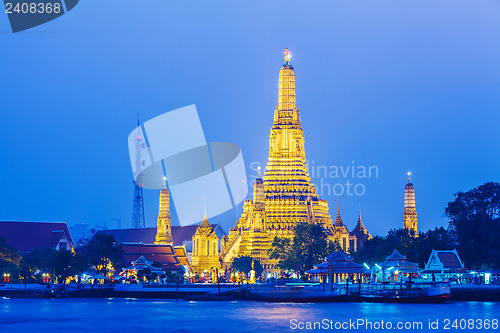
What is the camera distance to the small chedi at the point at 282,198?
169250 millimetres

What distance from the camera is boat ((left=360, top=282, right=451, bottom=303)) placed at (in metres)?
110

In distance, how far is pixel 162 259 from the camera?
165 meters

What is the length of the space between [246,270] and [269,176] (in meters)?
20.2

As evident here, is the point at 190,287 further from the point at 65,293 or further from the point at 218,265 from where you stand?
the point at 218,265

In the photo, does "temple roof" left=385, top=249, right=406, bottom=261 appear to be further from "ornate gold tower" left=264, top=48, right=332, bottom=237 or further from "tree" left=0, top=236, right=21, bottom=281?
"tree" left=0, top=236, right=21, bottom=281

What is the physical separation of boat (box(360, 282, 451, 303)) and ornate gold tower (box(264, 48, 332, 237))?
57.4 m

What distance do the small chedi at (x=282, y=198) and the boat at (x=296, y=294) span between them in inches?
1936

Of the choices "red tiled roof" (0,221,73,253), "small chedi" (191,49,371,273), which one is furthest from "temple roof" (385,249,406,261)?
"red tiled roof" (0,221,73,253)

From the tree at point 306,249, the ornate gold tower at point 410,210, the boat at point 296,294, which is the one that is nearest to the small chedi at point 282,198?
the ornate gold tower at point 410,210

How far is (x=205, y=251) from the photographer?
172875 millimetres

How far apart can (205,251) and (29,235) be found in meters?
28.6

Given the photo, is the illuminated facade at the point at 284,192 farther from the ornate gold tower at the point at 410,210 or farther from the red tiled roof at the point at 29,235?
the red tiled roof at the point at 29,235

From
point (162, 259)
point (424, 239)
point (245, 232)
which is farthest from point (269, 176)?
point (424, 239)

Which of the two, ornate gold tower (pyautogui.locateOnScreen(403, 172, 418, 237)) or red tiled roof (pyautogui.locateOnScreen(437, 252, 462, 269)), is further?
ornate gold tower (pyautogui.locateOnScreen(403, 172, 418, 237))
